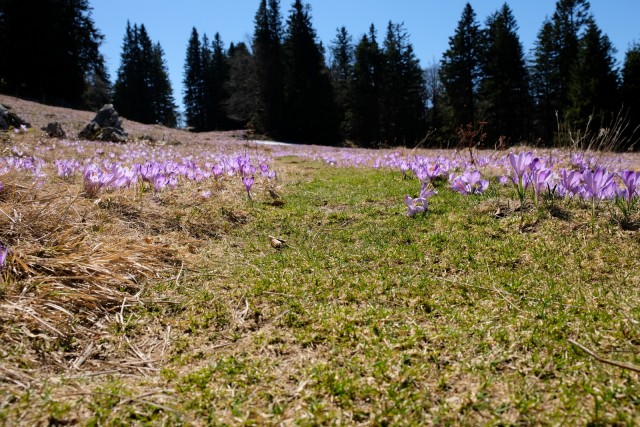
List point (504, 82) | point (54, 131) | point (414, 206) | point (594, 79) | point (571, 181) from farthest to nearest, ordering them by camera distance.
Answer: point (504, 82), point (594, 79), point (54, 131), point (414, 206), point (571, 181)

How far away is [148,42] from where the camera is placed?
56781 mm

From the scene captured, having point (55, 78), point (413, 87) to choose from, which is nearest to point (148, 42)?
point (55, 78)

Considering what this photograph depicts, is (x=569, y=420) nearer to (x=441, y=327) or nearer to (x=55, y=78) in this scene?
(x=441, y=327)

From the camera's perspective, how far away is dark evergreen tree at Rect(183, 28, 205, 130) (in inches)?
2299

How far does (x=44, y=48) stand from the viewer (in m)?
31.1

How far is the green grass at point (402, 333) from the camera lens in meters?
1.21

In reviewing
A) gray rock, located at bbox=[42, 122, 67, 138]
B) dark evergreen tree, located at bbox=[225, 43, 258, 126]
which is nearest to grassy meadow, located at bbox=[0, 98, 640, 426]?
gray rock, located at bbox=[42, 122, 67, 138]

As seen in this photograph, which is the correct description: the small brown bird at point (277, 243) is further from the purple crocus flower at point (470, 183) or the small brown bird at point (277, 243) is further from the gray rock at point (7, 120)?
the gray rock at point (7, 120)

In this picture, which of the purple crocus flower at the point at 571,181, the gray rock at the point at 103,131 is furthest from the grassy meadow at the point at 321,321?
the gray rock at the point at 103,131

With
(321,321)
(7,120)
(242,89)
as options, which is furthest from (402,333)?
(242,89)

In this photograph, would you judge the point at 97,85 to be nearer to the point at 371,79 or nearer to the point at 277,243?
the point at 371,79

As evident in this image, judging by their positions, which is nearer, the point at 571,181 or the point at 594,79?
the point at 571,181

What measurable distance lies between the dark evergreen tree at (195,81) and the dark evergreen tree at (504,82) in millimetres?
40614

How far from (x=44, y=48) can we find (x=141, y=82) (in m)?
23.2
